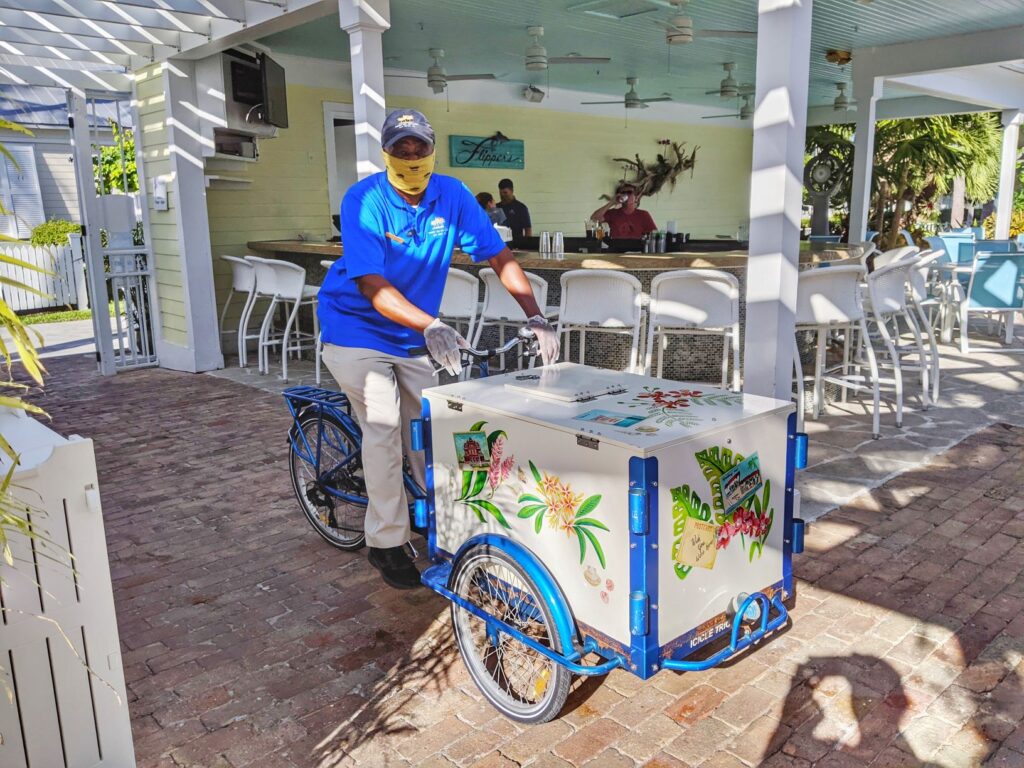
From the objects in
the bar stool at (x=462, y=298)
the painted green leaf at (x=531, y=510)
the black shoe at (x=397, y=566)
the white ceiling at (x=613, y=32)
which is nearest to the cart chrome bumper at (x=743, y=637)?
the painted green leaf at (x=531, y=510)

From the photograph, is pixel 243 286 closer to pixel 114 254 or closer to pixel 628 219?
pixel 114 254

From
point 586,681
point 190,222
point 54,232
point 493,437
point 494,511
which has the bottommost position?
Answer: point 586,681

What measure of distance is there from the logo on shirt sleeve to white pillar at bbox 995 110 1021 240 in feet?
36.9

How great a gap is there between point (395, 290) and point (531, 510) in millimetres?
882

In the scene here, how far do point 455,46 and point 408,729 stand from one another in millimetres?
7881

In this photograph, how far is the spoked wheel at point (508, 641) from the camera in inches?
89.6

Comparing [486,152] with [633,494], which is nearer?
[633,494]

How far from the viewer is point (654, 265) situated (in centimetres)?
564

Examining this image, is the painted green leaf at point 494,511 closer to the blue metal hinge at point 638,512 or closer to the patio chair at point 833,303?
the blue metal hinge at point 638,512

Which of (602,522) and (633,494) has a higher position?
(633,494)

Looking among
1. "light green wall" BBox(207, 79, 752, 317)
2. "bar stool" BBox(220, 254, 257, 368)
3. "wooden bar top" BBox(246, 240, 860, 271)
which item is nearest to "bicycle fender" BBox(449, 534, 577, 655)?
"wooden bar top" BBox(246, 240, 860, 271)

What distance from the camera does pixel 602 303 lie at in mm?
5395

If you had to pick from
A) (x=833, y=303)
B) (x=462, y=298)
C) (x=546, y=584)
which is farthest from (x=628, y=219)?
(x=546, y=584)

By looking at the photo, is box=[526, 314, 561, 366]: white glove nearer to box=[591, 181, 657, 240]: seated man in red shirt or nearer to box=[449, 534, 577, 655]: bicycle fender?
box=[449, 534, 577, 655]: bicycle fender
